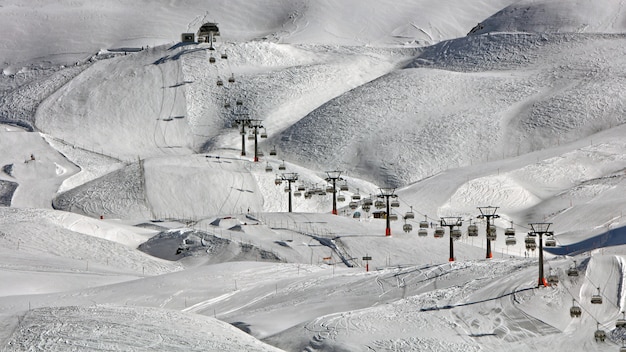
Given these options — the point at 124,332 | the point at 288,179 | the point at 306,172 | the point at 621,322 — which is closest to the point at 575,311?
the point at 621,322

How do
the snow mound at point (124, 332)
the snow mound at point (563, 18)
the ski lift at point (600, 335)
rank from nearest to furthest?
the ski lift at point (600, 335) < the snow mound at point (124, 332) < the snow mound at point (563, 18)

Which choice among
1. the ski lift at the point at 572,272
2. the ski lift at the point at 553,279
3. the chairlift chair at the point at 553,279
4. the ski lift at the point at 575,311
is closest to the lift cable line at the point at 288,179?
the ski lift at the point at 553,279

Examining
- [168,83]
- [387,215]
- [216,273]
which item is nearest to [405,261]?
[387,215]

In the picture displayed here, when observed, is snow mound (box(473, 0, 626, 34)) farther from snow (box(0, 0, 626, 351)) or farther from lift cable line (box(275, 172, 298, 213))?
lift cable line (box(275, 172, 298, 213))

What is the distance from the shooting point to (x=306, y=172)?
12512 cm

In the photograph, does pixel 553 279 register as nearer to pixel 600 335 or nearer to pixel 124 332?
pixel 600 335

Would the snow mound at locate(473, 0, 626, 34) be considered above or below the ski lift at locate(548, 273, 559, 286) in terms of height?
above

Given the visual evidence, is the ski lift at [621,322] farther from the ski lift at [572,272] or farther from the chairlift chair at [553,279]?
the chairlift chair at [553,279]

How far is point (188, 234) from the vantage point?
325 ft

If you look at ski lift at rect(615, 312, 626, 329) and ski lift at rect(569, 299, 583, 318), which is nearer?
ski lift at rect(615, 312, 626, 329)

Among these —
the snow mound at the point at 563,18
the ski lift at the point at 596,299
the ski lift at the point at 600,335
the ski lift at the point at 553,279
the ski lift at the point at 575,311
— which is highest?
the snow mound at the point at 563,18

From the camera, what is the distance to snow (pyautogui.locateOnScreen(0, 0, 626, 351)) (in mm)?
66688

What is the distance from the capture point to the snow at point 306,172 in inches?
2625

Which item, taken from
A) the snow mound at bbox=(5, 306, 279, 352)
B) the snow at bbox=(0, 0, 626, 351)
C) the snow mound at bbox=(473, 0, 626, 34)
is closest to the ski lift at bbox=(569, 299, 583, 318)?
the snow at bbox=(0, 0, 626, 351)
